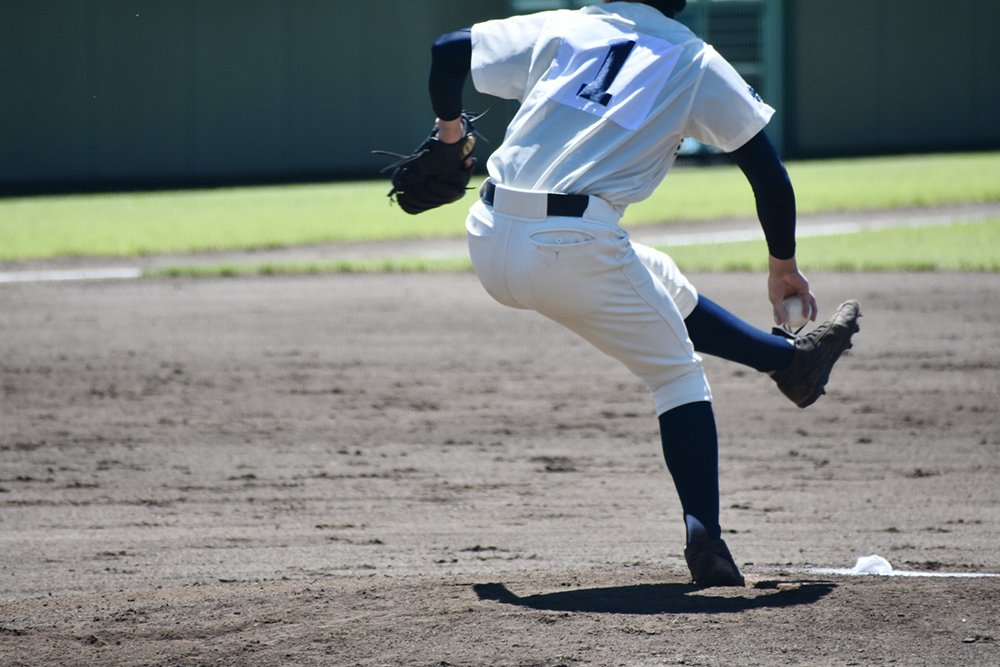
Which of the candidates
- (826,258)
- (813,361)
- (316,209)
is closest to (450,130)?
(813,361)

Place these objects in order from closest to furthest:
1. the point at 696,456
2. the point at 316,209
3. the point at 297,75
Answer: the point at 696,456 → the point at 316,209 → the point at 297,75

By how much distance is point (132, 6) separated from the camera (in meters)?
Result: 18.0

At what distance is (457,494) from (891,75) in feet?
61.3

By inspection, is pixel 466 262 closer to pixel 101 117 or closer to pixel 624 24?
pixel 624 24

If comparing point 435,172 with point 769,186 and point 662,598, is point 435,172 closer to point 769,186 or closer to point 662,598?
point 769,186

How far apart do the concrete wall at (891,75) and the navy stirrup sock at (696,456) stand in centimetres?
1825

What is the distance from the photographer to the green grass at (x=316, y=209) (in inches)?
463

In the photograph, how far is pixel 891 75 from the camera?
2053 centimetres

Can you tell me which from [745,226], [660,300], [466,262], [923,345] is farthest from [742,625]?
[745,226]

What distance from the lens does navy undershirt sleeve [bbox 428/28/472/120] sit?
2877 mm

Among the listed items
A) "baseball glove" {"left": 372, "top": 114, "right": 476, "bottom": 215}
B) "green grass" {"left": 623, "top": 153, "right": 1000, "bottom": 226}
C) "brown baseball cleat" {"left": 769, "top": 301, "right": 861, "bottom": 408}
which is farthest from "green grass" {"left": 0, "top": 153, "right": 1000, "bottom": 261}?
"brown baseball cleat" {"left": 769, "top": 301, "right": 861, "bottom": 408}

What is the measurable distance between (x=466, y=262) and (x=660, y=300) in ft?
24.0

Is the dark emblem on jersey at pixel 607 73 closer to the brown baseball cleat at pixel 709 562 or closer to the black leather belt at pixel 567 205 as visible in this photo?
the black leather belt at pixel 567 205

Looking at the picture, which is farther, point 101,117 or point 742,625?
point 101,117
